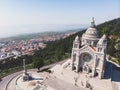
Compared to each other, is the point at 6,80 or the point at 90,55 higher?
the point at 90,55

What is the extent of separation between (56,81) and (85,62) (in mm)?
10121

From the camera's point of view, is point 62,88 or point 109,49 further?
point 109,49

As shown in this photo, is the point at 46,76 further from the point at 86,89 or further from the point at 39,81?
the point at 86,89

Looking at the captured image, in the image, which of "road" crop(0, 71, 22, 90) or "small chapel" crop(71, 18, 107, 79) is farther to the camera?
"road" crop(0, 71, 22, 90)

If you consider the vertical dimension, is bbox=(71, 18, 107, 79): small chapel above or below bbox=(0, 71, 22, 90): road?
above

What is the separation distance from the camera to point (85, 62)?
43375mm

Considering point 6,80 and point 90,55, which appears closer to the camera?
point 90,55

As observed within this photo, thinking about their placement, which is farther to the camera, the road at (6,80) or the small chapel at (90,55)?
the road at (6,80)

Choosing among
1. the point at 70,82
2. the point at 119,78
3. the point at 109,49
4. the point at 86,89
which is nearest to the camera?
the point at 86,89

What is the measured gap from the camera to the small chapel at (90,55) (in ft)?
131

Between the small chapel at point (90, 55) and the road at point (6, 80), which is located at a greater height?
the small chapel at point (90, 55)

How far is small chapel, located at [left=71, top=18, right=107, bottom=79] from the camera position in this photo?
39.9 meters

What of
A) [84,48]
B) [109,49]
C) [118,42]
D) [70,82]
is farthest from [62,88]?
[118,42]

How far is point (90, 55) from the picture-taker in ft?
139
